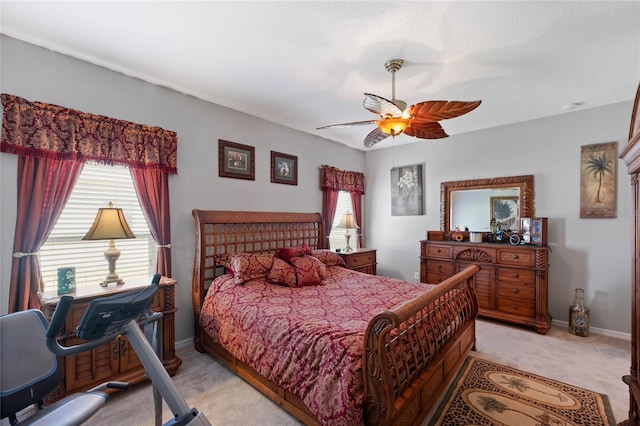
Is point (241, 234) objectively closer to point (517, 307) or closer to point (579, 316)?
point (517, 307)

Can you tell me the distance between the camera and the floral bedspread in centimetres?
165

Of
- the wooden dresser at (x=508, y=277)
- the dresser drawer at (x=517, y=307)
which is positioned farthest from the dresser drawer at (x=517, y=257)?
the dresser drawer at (x=517, y=307)

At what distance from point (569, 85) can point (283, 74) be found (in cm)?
306

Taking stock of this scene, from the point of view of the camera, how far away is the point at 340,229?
5.39 metres

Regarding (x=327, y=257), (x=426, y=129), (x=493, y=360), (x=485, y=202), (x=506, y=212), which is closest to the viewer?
(x=426, y=129)

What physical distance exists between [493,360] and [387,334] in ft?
6.92

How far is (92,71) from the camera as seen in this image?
2.61 m

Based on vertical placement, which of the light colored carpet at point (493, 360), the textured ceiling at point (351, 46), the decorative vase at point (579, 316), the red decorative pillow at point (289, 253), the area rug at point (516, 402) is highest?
the textured ceiling at point (351, 46)

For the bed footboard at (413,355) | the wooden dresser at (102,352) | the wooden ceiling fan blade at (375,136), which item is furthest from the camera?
the wooden ceiling fan blade at (375,136)

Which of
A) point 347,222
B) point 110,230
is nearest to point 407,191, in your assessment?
point 347,222

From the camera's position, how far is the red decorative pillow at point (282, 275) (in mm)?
3098

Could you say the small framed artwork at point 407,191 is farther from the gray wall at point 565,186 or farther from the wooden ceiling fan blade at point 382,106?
the wooden ceiling fan blade at point 382,106

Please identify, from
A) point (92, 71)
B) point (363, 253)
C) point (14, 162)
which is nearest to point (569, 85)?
point (363, 253)

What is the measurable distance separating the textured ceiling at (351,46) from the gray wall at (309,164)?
0.20 meters
